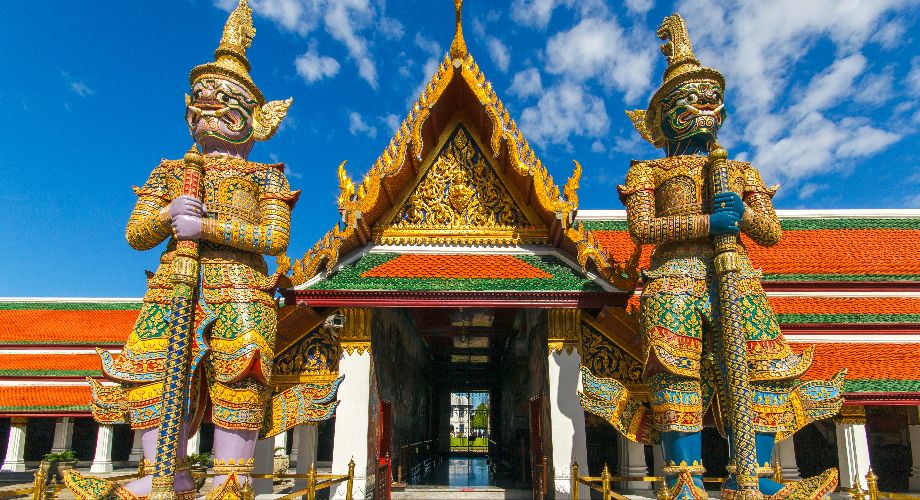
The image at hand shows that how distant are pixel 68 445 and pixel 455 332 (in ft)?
44.3

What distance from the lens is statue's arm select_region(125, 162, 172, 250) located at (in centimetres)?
472

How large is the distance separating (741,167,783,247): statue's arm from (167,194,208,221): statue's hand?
182 inches

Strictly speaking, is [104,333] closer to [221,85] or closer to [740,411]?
[221,85]

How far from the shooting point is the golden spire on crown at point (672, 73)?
202 inches

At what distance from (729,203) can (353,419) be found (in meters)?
4.32

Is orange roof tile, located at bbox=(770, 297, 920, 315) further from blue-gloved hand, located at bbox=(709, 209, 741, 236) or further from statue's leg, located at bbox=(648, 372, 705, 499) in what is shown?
statue's leg, located at bbox=(648, 372, 705, 499)

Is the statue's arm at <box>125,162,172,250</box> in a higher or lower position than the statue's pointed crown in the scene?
lower

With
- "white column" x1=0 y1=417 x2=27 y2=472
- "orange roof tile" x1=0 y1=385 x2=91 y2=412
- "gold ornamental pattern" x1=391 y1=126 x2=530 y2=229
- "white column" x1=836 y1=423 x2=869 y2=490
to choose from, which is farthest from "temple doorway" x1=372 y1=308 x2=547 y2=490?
"white column" x1=0 y1=417 x2=27 y2=472

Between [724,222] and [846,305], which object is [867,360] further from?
[724,222]

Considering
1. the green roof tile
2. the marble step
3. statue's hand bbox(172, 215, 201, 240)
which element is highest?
statue's hand bbox(172, 215, 201, 240)

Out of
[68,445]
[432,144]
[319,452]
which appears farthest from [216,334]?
[68,445]

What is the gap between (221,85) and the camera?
16.4ft

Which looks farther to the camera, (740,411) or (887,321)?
(887,321)

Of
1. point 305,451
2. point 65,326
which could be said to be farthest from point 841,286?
point 65,326
